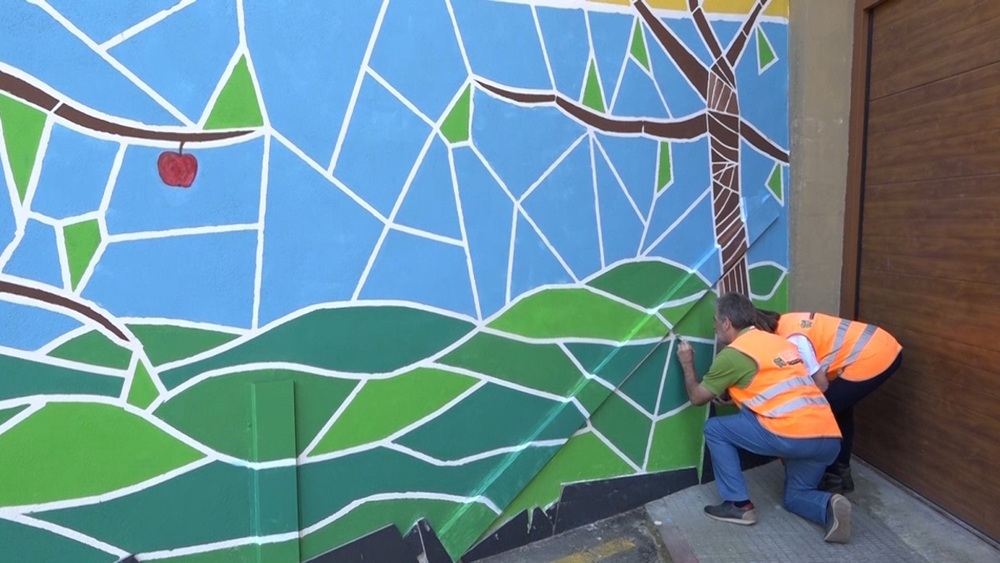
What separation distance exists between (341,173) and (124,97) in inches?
32.3

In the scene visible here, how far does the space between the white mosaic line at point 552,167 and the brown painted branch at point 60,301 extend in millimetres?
1757

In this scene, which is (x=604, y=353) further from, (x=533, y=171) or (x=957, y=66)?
(x=957, y=66)

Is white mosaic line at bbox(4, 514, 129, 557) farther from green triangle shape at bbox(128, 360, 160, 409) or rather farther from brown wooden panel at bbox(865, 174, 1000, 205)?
brown wooden panel at bbox(865, 174, 1000, 205)

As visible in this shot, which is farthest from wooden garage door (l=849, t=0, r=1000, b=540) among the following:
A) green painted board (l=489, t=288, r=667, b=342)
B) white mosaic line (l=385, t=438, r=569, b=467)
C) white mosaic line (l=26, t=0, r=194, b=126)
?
white mosaic line (l=26, t=0, r=194, b=126)

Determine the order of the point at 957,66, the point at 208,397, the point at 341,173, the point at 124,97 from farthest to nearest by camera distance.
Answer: the point at 957,66 < the point at 341,173 < the point at 208,397 < the point at 124,97

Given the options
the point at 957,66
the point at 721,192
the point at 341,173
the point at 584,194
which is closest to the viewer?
the point at 341,173

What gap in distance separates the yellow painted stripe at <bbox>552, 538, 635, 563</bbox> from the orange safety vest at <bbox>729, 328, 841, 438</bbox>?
35.5 inches

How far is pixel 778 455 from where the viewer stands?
3205 millimetres

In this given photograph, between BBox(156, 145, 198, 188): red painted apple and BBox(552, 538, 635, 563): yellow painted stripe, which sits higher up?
BBox(156, 145, 198, 188): red painted apple

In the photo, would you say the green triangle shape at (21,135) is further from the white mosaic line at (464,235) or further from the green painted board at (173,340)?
the white mosaic line at (464,235)

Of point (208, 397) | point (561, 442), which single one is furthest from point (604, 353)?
point (208, 397)

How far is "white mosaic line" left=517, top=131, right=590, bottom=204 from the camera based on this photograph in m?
3.22

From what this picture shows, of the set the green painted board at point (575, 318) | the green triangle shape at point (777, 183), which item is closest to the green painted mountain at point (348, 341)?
the green painted board at point (575, 318)

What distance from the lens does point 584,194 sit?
3.36 meters
